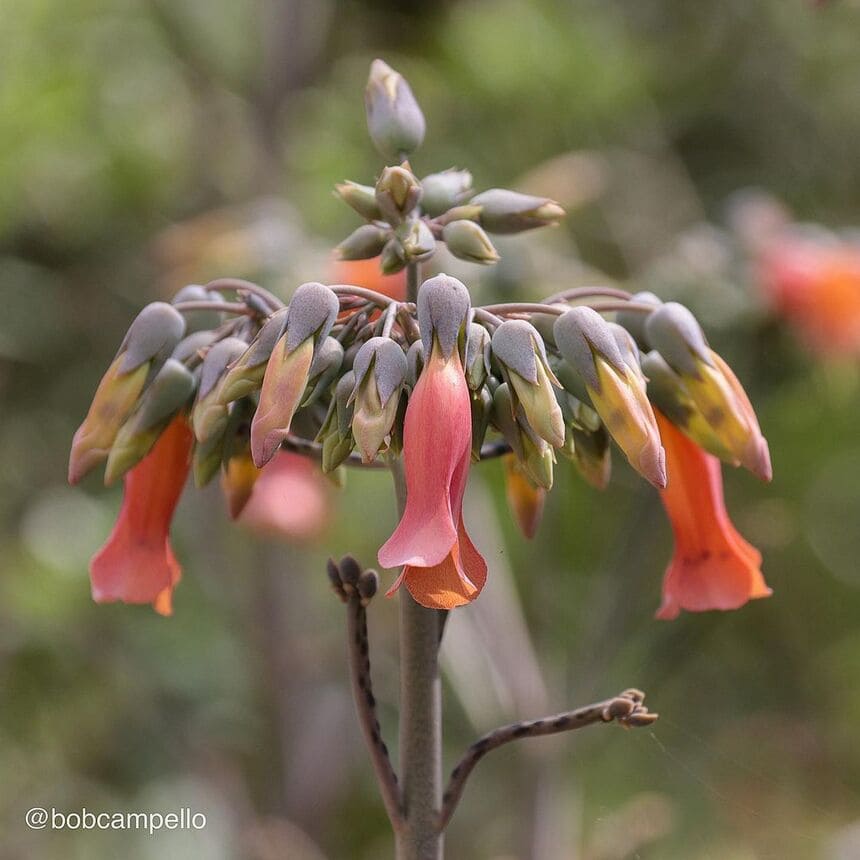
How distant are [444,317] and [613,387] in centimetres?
11

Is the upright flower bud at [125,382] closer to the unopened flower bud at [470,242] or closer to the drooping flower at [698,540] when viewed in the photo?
the unopened flower bud at [470,242]

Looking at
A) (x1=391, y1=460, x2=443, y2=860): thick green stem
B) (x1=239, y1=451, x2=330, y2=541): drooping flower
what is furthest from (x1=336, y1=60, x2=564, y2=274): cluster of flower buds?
(x1=239, y1=451, x2=330, y2=541): drooping flower

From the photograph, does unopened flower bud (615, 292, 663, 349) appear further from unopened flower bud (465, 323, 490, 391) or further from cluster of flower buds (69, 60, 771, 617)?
unopened flower bud (465, 323, 490, 391)

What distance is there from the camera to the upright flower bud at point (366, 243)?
799 mm

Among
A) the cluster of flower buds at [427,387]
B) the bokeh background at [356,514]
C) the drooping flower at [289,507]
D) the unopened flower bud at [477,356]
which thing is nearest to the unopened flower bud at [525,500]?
the cluster of flower buds at [427,387]

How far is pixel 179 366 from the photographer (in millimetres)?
809

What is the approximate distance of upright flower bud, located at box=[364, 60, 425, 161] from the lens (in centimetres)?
85

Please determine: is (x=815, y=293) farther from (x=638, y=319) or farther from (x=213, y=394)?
(x=213, y=394)

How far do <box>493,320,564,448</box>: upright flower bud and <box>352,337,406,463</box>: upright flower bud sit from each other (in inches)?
2.4

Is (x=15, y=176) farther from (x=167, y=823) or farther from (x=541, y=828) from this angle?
(x=541, y=828)

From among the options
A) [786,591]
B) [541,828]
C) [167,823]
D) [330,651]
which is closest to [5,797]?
[330,651]

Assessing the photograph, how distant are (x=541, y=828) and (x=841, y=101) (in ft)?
8.43

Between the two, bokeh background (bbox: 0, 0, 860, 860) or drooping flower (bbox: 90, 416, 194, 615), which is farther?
bokeh background (bbox: 0, 0, 860, 860)

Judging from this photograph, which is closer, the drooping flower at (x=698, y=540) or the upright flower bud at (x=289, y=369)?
the upright flower bud at (x=289, y=369)
